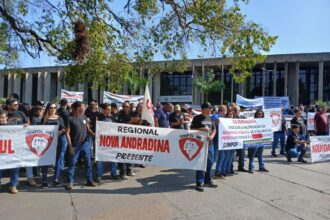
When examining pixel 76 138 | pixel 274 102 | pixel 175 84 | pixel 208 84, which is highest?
pixel 175 84

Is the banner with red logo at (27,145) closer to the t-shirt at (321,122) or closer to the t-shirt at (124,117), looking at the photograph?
the t-shirt at (124,117)

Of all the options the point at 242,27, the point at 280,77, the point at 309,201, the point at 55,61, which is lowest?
the point at 309,201

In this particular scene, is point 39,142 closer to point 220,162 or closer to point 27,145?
point 27,145

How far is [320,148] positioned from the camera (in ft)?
36.6

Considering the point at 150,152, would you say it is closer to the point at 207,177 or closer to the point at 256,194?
the point at 207,177

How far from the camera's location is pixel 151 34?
1199 centimetres

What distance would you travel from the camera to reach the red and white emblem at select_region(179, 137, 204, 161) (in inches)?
304

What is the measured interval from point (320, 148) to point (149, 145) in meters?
6.22

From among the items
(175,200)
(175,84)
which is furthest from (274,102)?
(175,84)

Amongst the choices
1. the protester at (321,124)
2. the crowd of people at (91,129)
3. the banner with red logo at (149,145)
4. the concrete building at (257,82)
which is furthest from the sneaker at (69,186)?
the concrete building at (257,82)

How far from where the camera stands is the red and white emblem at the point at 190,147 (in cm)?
771

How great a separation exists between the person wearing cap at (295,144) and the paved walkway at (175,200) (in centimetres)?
236

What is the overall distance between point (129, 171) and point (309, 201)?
A: 4.11 meters

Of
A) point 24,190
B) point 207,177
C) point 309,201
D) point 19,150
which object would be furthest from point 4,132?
point 309,201
